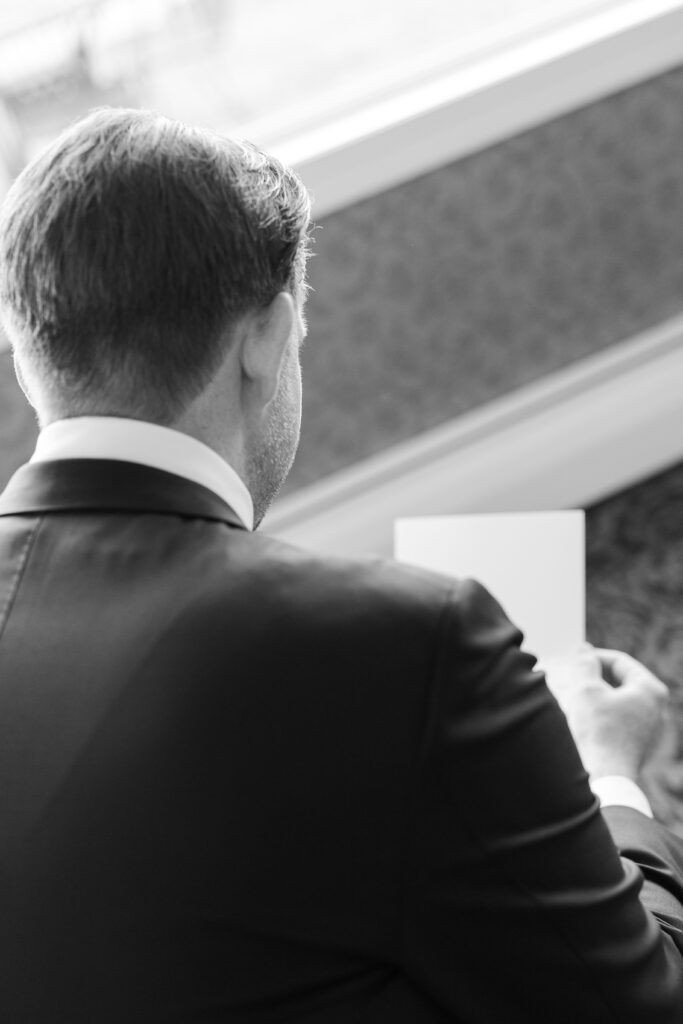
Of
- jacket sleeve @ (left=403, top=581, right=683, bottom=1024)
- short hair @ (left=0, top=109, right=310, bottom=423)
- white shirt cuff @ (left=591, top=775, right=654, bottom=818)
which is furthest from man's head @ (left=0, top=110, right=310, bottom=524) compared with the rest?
white shirt cuff @ (left=591, top=775, right=654, bottom=818)

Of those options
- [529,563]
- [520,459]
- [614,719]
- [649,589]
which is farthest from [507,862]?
[520,459]

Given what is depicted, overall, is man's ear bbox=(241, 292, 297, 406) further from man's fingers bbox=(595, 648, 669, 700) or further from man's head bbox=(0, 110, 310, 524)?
man's fingers bbox=(595, 648, 669, 700)

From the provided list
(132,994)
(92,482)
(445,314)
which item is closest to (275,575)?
(92,482)

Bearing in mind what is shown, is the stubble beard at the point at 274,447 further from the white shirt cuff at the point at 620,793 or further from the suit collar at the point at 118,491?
the white shirt cuff at the point at 620,793

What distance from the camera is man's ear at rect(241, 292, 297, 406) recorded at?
0.85 m

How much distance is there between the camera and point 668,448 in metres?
2.17

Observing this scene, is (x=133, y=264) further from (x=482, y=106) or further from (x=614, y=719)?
(x=482, y=106)

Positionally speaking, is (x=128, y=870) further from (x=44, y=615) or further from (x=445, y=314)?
(x=445, y=314)

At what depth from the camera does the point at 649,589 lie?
1.95 meters

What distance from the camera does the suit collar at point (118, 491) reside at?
2.59 feet

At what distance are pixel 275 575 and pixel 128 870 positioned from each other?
0.18 m

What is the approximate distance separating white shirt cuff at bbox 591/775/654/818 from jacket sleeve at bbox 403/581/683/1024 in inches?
10.2

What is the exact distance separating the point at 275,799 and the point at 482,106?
1.53 m

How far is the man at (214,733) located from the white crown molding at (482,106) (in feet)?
3.97
